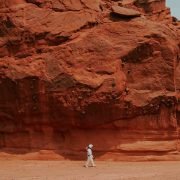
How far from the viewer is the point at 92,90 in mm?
18188

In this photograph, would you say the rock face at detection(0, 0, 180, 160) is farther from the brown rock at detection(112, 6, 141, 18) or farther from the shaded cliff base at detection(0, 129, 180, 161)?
the brown rock at detection(112, 6, 141, 18)

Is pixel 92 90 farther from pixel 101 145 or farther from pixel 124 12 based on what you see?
pixel 124 12

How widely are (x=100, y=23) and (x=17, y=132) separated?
6.20 m

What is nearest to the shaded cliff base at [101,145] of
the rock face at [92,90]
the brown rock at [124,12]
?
the rock face at [92,90]

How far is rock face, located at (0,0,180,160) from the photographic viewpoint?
60.2 feet
